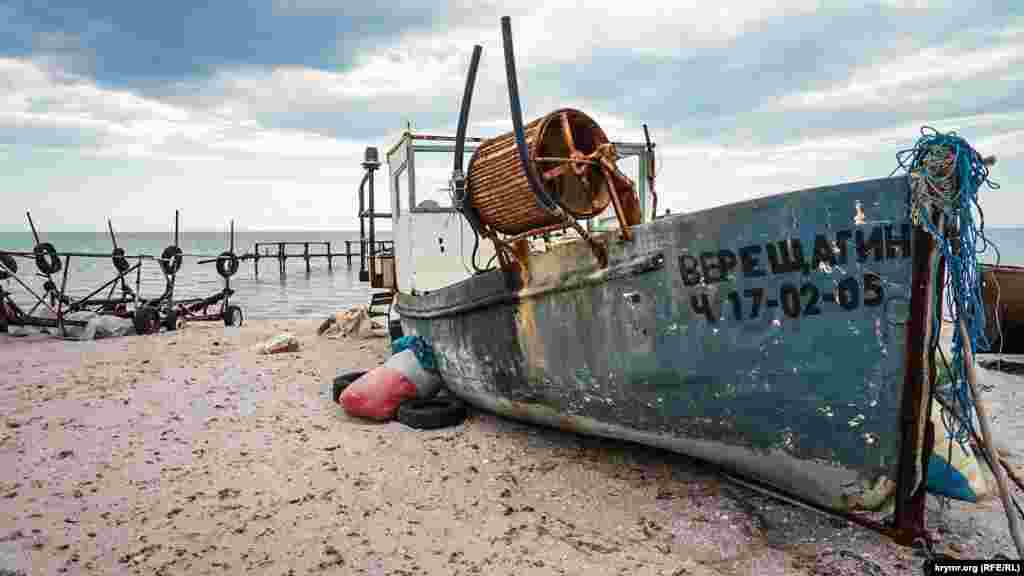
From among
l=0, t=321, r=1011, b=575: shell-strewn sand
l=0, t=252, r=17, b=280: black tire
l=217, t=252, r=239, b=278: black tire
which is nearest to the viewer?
l=0, t=321, r=1011, b=575: shell-strewn sand

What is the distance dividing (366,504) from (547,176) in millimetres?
2283

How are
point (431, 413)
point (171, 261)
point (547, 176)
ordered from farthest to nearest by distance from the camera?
point (171, 261) < point (431, 413) < point (547, 176)

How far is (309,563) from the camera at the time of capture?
10.2ft

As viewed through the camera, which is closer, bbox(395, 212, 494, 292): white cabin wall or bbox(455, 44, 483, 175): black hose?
bbox(455, 44, 483, 175): black hose

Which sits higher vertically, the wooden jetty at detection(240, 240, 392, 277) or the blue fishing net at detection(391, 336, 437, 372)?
the wooden jetty at detection(240, 240, 392, 277)

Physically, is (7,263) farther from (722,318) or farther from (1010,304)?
(1010,304)

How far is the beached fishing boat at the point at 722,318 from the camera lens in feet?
9.42

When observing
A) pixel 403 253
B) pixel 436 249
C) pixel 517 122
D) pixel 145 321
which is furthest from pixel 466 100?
pixel 145 321

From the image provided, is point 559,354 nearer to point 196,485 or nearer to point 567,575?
point 567,575

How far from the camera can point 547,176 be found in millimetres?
3871

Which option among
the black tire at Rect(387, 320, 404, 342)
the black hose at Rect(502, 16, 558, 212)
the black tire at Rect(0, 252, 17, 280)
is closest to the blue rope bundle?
the black hose at Rect(502, 16, 558, 212)

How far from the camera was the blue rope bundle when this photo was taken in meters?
2.68

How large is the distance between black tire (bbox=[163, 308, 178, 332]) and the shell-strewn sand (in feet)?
19.5

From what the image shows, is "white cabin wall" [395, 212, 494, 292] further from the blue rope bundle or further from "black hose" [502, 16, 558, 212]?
the blue rope bundle
